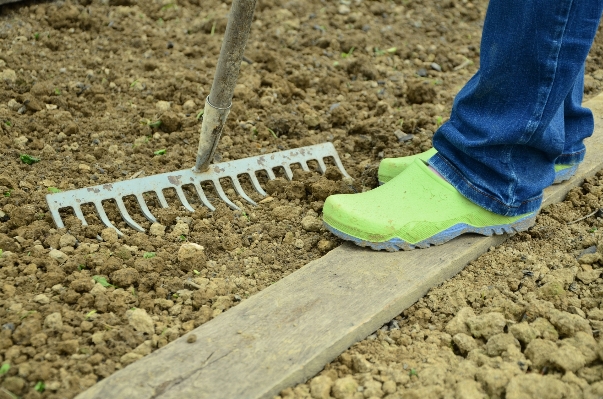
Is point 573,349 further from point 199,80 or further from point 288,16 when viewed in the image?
point 288,16

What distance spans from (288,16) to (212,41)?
560 mm

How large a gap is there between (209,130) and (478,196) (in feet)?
2.93

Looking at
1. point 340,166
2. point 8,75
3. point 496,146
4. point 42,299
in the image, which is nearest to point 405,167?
point 340,166

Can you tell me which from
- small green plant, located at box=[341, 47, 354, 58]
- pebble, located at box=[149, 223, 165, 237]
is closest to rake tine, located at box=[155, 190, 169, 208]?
pebble, located at box=[149, 223, 165, 237]

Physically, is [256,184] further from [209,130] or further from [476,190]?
[476,190]

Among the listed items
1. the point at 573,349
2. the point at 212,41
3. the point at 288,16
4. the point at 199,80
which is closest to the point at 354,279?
the point at 573,349

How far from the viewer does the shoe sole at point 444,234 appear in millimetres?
2008

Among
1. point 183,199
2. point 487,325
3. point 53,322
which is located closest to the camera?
point 53,322

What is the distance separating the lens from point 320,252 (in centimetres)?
210

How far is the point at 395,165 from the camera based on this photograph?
2.32 m

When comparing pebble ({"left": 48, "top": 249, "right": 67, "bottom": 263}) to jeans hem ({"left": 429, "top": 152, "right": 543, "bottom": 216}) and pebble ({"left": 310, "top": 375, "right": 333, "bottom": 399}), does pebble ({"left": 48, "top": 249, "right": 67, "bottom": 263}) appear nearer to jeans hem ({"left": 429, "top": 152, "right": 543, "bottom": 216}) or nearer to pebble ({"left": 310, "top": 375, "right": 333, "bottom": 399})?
pebble ({"left": 310, "top": 375, "right": 333, "bottom": 399})

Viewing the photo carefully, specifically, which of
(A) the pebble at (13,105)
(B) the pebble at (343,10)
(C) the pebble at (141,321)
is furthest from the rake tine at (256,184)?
(B) the pebble at (343,10)

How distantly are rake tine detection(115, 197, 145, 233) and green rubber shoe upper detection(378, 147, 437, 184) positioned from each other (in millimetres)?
872

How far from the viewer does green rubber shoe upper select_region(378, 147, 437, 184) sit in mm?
A: 2301
